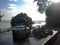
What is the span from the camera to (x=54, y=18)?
18062mm

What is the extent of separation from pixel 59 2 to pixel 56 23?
2.94 m

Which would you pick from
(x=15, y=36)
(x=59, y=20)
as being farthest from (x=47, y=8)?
(x=15, y=36)

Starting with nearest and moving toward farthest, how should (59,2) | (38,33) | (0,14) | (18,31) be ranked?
(18,31), (38,33), (0,14), (59,2)

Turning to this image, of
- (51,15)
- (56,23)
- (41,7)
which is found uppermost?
(41,7)

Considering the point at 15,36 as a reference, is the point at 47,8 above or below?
above

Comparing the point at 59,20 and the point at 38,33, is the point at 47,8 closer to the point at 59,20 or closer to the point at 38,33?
the point at 59,20

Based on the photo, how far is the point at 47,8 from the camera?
18234mm

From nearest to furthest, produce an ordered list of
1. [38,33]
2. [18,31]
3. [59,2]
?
[18,31], [38,33], [59,2]

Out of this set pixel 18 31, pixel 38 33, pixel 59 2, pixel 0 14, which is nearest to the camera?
pixel 18 31

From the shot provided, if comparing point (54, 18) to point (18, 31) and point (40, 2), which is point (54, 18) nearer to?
point (40, 2)

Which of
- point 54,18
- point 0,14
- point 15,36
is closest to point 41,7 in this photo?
point 54,18

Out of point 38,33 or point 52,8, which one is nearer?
point 38,33

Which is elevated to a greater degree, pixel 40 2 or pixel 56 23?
pixel 40 2

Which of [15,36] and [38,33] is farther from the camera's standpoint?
[38,33]
